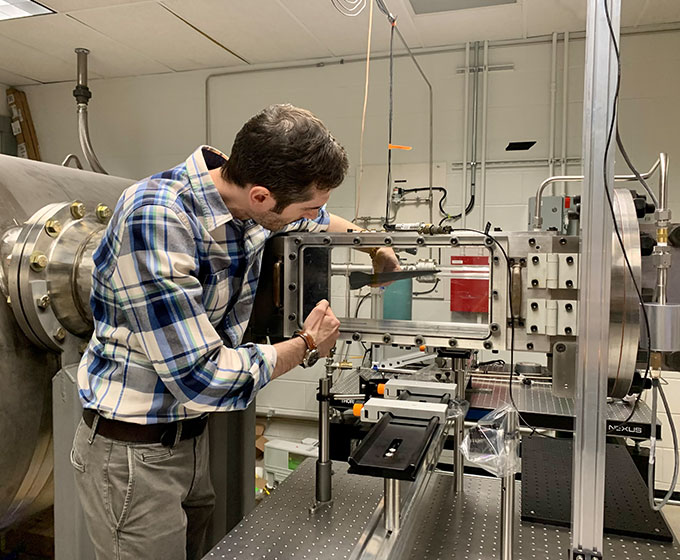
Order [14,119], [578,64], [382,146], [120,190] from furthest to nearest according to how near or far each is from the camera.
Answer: [14,119]
[382,146]
[578,64]
[120,190]

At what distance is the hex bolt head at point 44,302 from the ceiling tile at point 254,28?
1.76m

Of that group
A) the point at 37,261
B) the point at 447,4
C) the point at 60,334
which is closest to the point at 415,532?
the point at 60,334

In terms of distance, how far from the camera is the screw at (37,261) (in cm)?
A: 123

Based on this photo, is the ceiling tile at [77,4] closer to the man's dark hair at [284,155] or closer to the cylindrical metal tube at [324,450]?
the man's dark hair at [284,155]

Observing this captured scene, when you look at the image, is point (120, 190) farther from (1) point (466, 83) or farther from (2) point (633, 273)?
(1) point (466, 83)

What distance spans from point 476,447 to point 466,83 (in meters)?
2.45

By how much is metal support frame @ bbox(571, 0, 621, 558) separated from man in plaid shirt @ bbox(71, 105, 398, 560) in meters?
0.49

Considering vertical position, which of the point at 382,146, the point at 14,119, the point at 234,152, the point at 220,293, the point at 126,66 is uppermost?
the point at 126,66

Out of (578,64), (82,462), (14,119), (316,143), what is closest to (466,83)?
(578,64)

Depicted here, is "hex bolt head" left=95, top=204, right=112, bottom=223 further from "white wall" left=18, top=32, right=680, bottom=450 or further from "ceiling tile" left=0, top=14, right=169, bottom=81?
"white wall" left=18, top=32, right=680, bottom=450

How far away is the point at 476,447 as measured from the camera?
0.96 metres

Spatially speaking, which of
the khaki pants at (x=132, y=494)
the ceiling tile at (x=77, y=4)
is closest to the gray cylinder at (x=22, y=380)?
the khaki pants at (x=132, y=494)

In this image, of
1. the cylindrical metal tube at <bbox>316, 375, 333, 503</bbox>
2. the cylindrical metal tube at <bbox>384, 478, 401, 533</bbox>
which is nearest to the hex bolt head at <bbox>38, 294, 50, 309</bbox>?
the cylindrical metal tube at <bbox>316, 375, 333, 503</bbox>

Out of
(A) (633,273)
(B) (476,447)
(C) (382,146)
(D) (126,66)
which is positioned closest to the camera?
(A) (633,273)
